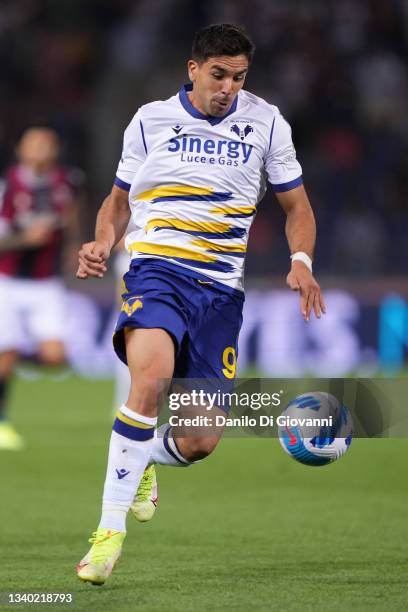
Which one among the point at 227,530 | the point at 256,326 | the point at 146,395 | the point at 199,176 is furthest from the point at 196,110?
the point at 256,326

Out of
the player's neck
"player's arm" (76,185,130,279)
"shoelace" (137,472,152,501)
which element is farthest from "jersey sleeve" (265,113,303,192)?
"shoelace" (137,472,152,501)

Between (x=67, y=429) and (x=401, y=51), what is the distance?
930 cm

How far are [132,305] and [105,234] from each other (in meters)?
0.37

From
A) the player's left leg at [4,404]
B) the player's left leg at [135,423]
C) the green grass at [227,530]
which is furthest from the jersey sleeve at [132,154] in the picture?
the player's left leg at [4,404]

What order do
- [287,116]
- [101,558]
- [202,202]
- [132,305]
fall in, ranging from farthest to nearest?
1. [287,116]
2. [202,202]
3. [132,305]
4. [101,558]

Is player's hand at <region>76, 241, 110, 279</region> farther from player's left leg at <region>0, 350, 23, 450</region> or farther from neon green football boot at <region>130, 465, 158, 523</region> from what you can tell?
player's left leg at <region>0, 350, 23, 450</region>

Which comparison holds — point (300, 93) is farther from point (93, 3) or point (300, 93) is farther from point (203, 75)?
point (203, 75)

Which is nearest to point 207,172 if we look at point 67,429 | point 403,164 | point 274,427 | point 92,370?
point 274,427

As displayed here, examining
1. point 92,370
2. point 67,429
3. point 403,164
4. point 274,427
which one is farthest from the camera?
point 403,164

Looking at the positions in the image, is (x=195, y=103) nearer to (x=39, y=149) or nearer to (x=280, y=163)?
(x=280, y=163)

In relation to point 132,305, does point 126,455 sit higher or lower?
lower

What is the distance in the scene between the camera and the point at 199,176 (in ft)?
17.5

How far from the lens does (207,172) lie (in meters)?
5.34

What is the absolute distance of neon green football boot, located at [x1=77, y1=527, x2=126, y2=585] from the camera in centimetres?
463
